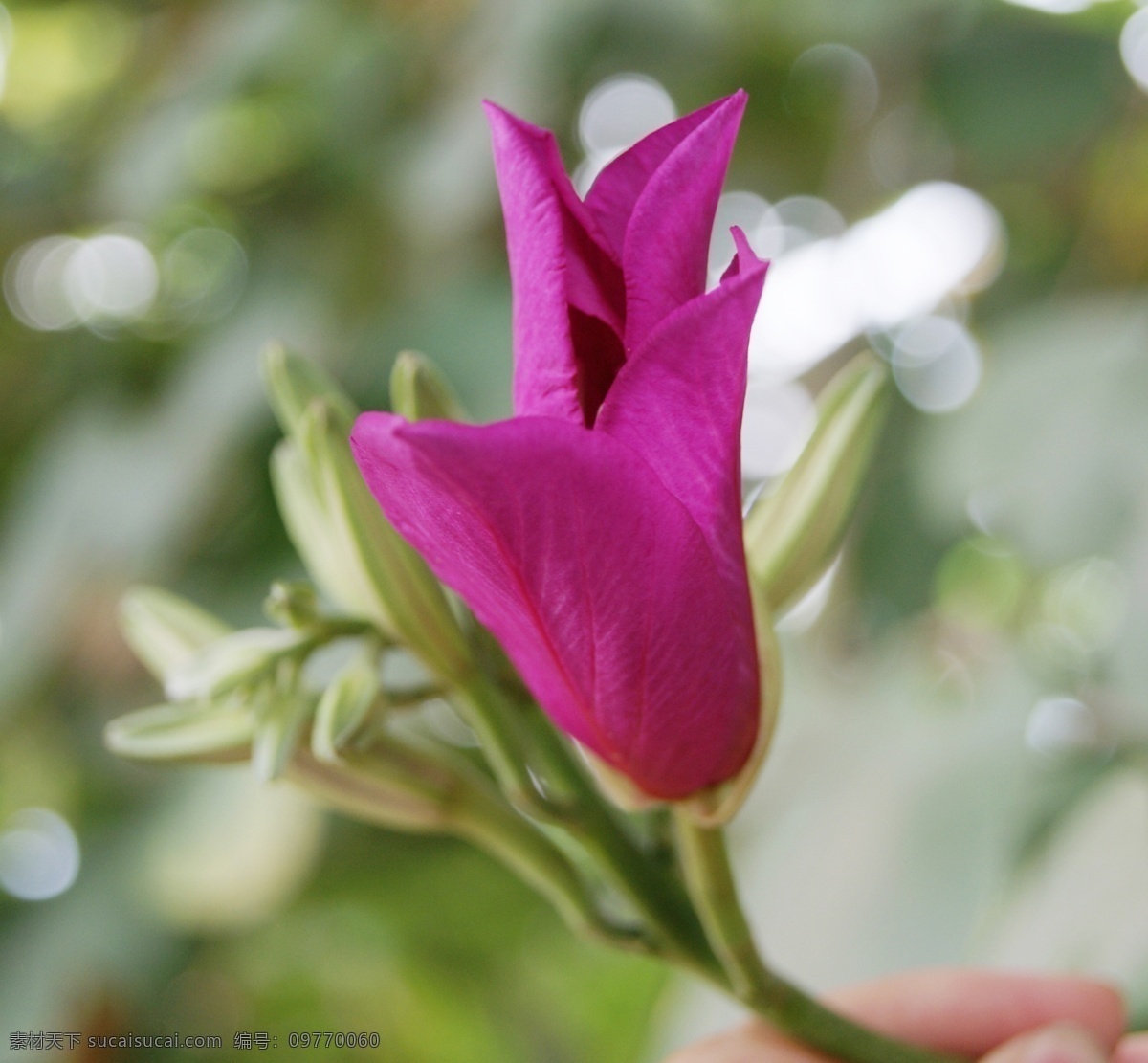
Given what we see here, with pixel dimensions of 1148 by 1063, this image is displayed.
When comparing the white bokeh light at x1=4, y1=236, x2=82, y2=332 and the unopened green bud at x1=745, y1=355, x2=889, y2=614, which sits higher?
the white bokeh light at x1=4, y1=236, x2=82, y2=332

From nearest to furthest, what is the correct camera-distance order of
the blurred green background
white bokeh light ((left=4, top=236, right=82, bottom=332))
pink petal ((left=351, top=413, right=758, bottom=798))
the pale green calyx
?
pink petal ((left=351, top=413, right=758, bottom=798)) < the pale green calyx < the blurred green background < white bokeh light ((left=4, top=236, right=82, bottom=332))

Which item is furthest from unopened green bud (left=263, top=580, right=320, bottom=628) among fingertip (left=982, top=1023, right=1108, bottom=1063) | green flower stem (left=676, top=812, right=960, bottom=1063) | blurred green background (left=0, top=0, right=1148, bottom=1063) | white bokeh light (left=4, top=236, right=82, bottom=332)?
white bokeh light (left=4, top=236, right=82, bottom=332)

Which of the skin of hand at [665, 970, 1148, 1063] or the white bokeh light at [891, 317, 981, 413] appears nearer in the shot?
the skin of hand at [665, 970, 1148, 1063]

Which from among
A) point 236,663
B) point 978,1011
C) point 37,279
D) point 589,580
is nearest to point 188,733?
point 236,663

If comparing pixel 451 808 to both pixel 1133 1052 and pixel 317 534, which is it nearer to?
pixel 317 534

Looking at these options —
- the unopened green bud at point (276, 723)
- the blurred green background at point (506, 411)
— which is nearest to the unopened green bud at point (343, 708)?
the unopened green bud at point (276, 723)

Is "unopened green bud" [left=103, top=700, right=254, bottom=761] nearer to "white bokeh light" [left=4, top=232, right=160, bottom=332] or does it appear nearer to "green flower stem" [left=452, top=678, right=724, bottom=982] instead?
"green flower stem" [left=452, top=678, right=724, bottom=982]

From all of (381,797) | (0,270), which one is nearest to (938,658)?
(381,797)
